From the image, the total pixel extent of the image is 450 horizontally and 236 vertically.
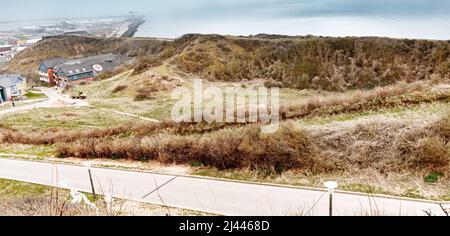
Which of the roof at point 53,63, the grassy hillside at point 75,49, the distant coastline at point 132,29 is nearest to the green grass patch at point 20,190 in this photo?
the roof at point 53,63

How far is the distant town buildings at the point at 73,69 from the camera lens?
192ft

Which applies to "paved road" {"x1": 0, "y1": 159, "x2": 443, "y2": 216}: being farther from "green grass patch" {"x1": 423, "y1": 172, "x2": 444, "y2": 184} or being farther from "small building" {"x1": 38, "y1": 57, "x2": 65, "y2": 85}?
"small building" {"x1": 38, "y1": 57, "x2": 65, "y2": 85}

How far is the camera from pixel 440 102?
1179cm

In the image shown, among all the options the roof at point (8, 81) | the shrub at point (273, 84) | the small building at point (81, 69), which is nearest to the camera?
the shrub at point (273, 84)

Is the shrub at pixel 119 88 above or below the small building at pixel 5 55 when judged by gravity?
below

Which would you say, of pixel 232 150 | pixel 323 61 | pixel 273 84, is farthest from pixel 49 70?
pixel 232 150

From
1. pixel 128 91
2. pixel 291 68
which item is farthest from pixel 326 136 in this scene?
pixel 128 91

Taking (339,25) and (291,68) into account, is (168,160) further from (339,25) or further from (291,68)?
(339,25)

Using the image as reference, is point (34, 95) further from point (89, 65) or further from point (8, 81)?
point (89, 65)

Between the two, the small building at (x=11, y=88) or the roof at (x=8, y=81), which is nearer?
the small building at (x=11, y=88)

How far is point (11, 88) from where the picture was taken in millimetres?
47062

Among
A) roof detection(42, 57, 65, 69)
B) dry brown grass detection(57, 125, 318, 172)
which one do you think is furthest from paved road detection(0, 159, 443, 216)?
roof detection(42, 57, 65, 69)

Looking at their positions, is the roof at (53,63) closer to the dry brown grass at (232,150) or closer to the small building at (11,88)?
the small building at (11,88)

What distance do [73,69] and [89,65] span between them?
3.36 m
